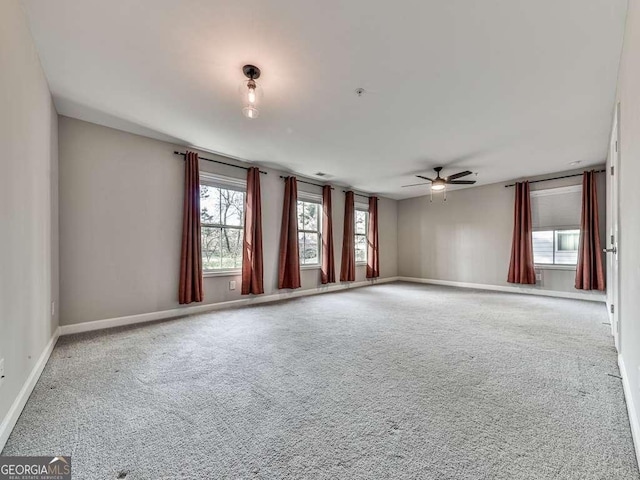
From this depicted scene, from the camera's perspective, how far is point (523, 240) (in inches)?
227

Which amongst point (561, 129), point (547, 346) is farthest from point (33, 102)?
point (561, 129)

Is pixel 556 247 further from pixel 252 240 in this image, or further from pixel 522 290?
pixel 252 240

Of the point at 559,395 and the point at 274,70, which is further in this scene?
the point at 274,70

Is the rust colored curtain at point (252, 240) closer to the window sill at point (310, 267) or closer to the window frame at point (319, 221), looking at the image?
the window frame at point (319, 221)

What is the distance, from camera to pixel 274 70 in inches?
94.3

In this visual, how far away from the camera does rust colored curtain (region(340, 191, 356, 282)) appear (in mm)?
6645

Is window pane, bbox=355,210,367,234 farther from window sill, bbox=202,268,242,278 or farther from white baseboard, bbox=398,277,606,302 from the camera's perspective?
window sill, bbox=202,268,242,278

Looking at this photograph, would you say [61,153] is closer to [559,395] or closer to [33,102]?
[33,102]

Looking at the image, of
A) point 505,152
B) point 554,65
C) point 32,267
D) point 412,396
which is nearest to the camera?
point 412,396

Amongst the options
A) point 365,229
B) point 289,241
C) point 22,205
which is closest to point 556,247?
point 365,229

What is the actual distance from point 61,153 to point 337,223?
4833mm

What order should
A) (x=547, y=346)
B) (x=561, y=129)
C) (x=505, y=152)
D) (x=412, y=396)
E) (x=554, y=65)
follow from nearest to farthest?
(x=412, y=396)
(x=554, y=65)
(x=547, y=346)
(x=561, y=129)
(x=505, y=152)

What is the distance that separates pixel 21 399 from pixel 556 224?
765cm

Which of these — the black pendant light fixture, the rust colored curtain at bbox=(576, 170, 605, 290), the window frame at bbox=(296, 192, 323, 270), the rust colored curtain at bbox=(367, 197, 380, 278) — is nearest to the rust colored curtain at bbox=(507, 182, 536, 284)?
the rust colored curtain at bbox=(576, 170, 605, 290)
